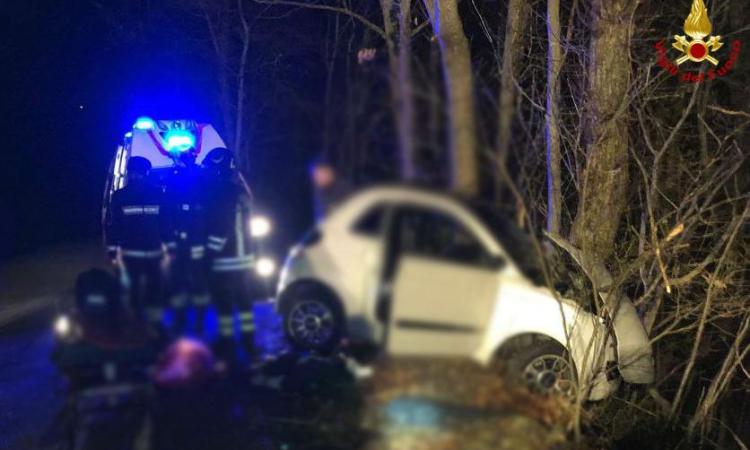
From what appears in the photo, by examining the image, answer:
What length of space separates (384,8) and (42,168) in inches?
124

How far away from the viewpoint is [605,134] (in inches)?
197

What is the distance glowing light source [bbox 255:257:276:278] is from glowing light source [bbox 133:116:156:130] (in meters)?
1.33

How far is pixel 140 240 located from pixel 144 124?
106 cm

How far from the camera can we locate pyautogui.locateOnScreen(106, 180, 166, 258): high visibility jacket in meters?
3.86

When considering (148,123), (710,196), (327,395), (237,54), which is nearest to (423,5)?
(237,54)

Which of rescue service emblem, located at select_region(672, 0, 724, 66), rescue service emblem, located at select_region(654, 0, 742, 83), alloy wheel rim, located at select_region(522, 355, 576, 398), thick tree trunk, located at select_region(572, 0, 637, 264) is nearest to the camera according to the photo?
alloy wheel rim, located at select_region(522, 355, 576, 398)

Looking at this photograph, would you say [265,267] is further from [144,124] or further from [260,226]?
[144,124]

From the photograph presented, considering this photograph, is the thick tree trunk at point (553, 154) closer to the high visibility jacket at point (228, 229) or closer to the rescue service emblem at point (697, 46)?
the rescue service emblem at point (697, 46)

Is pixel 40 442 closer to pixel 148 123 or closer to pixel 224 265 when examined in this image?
pixel 224 265

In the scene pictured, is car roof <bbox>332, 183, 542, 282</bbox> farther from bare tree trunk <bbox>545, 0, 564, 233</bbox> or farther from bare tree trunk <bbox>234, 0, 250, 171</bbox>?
bare tree trunk <bbox>234, 0, 250, 171</bbox>

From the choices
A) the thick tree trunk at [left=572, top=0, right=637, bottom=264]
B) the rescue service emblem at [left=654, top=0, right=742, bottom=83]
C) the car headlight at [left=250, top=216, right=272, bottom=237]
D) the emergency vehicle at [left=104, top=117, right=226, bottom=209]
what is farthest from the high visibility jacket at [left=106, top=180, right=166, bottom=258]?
the rescue service emblem at [left=654, top=0, right=742, bottom=83]

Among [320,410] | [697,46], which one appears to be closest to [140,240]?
[320,410]

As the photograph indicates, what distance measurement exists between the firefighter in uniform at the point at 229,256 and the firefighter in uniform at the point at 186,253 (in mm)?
56

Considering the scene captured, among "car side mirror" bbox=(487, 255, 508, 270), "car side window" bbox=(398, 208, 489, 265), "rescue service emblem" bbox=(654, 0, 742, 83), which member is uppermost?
"rescue service emblem" bbox=(654, 0, 742, 83)
